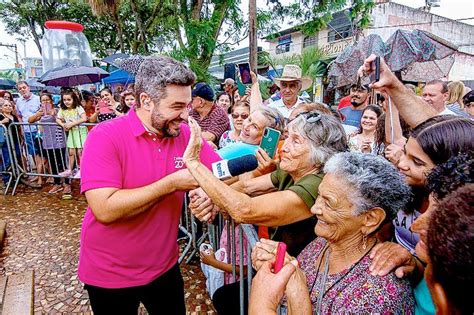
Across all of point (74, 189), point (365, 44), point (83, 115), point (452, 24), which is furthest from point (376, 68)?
point (452, 24)

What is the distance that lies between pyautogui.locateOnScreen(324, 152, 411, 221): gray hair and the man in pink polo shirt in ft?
2.78

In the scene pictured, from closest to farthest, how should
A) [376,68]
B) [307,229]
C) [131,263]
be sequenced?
[131,263] → [307,229] → [376,68]

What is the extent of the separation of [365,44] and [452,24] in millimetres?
20110

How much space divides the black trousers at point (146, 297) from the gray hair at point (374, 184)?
1342 millimetres

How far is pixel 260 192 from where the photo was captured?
2646mm

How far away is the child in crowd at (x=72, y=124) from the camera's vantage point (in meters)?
6.28

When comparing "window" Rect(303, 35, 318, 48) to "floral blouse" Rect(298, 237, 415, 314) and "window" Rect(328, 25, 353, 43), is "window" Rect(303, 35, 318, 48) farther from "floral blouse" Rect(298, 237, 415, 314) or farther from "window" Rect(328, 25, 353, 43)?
"floral blouse" Rect(298, 237, 415, 314)

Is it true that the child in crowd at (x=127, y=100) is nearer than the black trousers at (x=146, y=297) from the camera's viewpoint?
No

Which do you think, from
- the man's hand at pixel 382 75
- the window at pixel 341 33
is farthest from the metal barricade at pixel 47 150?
the window at pixel 341 33

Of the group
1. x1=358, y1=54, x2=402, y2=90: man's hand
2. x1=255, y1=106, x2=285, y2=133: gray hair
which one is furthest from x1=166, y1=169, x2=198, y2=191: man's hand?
x1=255, y1=106, x2=285, y2=133: gray hair

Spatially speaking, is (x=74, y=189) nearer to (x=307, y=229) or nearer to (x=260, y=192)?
(x=260, y=192)

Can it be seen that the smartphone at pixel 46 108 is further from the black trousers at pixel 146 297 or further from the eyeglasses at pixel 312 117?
the eyeglasses at pixel 312 117

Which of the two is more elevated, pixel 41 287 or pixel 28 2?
pixel 28 2

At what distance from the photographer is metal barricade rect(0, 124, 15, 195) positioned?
666cm
